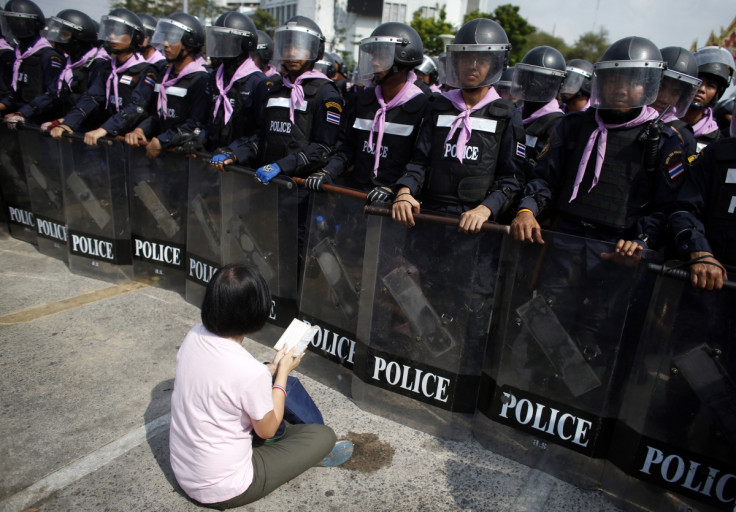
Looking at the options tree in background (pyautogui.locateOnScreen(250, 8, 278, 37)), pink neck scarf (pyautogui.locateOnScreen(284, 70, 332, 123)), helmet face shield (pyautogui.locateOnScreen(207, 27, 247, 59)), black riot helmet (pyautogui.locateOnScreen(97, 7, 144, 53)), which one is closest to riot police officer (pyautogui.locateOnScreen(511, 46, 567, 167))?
pink neck scarf (pyautogui.locateOnScreen(284, 70, 332, 123))

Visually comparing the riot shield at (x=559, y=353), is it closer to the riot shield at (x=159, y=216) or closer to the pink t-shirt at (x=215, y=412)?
the pink t-shirt at (x=215, y=412)

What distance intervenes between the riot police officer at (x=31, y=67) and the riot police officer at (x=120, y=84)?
0.87 m

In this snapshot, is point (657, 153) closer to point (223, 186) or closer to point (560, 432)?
point (560, 432)

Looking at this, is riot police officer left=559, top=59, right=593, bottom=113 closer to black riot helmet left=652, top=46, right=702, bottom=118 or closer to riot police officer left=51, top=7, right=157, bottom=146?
black riot helmet left=652, top=46, right=702, bottom=118

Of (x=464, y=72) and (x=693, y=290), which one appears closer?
(x=693, y=290)

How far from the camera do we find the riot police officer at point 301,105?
4.09 m

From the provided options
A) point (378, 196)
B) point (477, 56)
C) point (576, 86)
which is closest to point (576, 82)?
point (576, 86)

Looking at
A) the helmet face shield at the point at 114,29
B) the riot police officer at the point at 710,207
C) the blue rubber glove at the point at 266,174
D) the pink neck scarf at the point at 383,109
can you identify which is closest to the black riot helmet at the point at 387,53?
the pink neck scarf at the point at 383,109

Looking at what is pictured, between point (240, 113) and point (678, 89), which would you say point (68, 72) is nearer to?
point (240, 113)

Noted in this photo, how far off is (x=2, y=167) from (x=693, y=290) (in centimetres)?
660

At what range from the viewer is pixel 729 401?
88.3 inches

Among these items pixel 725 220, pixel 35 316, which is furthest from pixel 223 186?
pixel 725 220

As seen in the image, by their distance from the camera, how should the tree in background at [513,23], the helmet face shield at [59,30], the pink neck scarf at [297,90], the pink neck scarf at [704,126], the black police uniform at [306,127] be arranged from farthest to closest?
the tree in background at [513,23]
the helmet face shield at [59,30]
the pink neck scarf at [704,126]
the pink neck scarf at [297,90]
the black police uniform at [306,127]

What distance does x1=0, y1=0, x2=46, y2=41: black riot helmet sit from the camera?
6.14 metres
